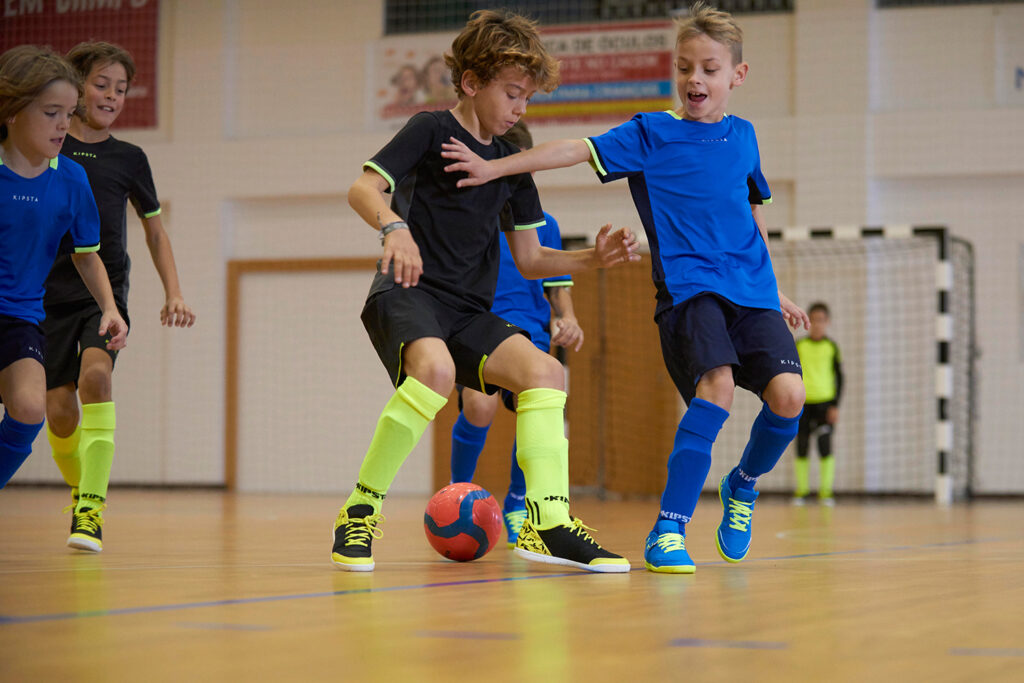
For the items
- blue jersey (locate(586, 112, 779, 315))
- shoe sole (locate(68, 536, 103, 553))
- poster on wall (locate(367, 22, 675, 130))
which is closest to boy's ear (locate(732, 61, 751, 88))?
blue jersey (locate(586, 112, 779, 315))

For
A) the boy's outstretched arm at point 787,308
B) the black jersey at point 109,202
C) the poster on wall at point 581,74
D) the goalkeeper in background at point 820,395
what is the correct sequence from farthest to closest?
the poster on wall at point 581,74
the goalkeeper in background at point 820,395
the black jersey at point 109,202
the boy's outstretched arm at point 787,308

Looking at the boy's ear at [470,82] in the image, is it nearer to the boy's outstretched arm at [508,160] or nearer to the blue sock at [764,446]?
the boy's outstretched arm at [508,160]

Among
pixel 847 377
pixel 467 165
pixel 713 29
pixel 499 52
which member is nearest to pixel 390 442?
pixel 467 165

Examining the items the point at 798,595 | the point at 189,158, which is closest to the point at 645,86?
the point at 189,158

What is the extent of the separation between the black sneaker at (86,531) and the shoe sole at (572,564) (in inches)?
57.3

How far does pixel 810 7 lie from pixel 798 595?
8634 mm

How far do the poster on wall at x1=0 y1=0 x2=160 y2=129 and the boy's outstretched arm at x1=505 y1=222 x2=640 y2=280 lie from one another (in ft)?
30.1

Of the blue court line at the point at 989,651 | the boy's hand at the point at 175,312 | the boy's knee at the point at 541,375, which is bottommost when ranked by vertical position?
the blue court line at the point at 989,651

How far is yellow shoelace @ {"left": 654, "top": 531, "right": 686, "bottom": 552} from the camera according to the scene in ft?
9.87

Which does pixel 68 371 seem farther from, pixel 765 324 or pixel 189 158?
pixel 189 158

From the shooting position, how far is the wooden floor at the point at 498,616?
1.51 m

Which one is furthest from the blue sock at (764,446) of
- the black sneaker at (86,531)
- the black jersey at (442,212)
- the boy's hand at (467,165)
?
the black sneaker at (86,531)

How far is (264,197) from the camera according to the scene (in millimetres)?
11383

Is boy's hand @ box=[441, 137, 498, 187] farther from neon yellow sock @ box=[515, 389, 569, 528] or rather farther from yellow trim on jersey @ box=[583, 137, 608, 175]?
neon yellow sock @ box=[515, 389, 569, 528]
